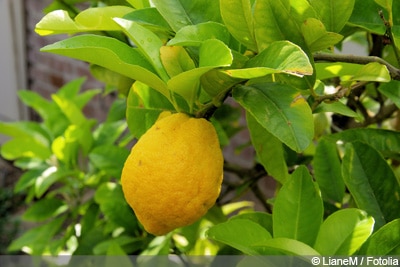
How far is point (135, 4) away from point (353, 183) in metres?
0.28

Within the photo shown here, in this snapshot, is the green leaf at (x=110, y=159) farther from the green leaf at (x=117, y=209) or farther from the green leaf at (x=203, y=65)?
the green leaf at (x=203, y=65)

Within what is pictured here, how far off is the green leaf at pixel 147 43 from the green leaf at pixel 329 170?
0.85 ft

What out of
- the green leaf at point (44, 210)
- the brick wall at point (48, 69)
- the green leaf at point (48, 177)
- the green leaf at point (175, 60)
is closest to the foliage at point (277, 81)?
the green leaf at point (175, 60)

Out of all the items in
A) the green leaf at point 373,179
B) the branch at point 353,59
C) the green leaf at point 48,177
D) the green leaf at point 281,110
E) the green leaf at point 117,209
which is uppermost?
the branch at point 353,59

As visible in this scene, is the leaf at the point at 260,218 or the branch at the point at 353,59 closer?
the branch at the point at 353,59

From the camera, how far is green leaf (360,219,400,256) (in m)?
0.50

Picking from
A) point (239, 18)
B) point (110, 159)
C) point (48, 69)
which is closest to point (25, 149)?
point (110, 159)

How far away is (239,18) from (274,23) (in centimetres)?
3

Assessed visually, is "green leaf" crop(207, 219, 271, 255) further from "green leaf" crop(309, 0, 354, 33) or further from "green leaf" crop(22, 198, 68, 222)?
"green leaf" crop(22, 198, 68, 222)

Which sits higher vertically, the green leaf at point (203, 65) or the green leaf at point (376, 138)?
the green leaf at point (203, 65)

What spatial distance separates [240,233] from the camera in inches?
21.7

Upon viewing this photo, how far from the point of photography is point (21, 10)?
9.42 feet

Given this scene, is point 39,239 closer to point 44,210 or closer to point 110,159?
point 44,210

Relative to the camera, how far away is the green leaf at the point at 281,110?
0.46 metres
